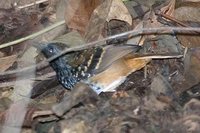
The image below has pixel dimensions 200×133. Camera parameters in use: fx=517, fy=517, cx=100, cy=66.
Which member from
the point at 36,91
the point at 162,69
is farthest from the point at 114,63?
the point at 36,91

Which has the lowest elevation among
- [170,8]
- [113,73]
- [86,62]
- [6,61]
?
[113,73]

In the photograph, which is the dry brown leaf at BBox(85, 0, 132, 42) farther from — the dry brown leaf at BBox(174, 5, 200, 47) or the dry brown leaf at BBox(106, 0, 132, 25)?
the dry brown leaf at BBox(174, 5, 200, 47)

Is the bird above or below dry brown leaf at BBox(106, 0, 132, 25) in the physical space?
below

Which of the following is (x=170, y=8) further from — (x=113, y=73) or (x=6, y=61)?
(x=6, y=61)

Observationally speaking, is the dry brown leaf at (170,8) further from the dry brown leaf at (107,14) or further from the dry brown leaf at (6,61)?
the dry brown leaf at (6,61)

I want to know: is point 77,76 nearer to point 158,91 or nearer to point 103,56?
point 103,56

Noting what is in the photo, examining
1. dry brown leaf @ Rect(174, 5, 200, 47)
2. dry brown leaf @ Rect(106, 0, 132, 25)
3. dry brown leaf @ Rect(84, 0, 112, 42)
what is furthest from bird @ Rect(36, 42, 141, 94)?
dry brown leaf @ Rect(174, 5, 200, 47)

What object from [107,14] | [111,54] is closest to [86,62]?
[111,54]
